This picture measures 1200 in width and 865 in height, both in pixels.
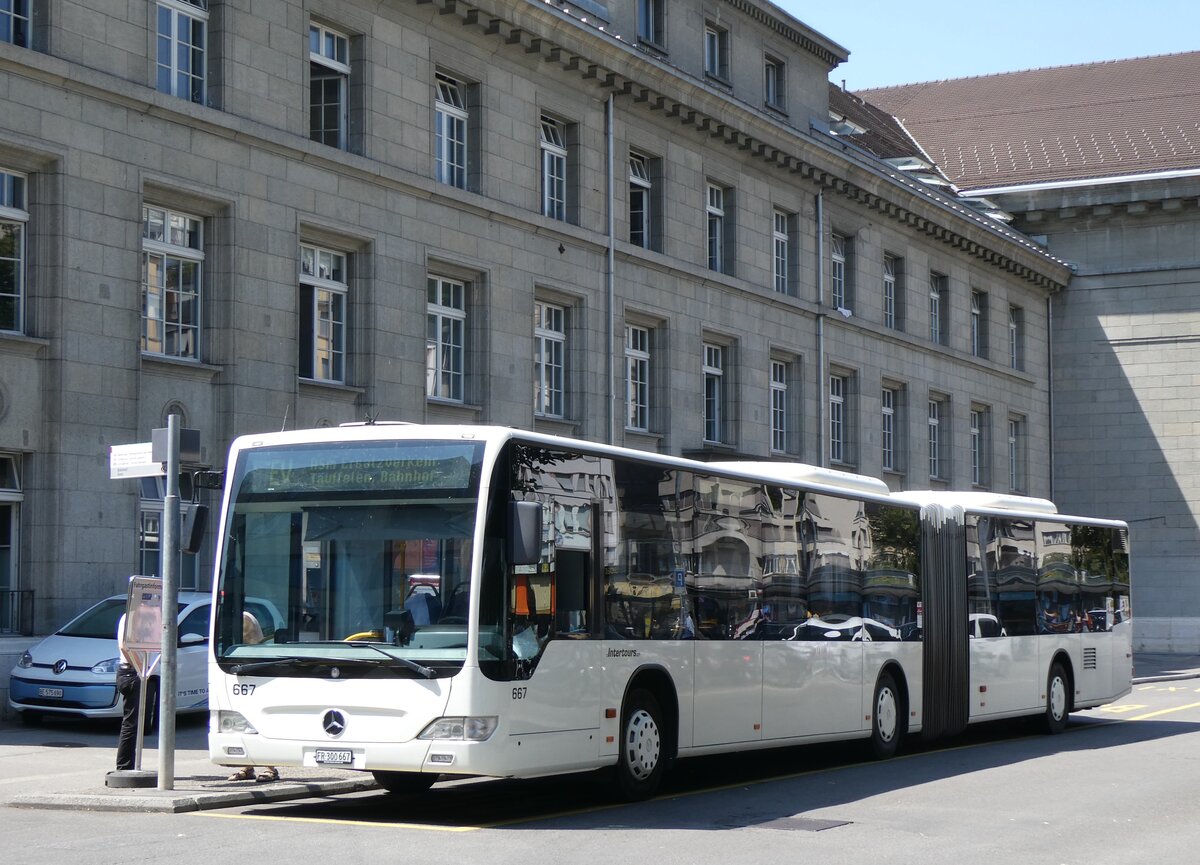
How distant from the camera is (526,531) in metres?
12.0

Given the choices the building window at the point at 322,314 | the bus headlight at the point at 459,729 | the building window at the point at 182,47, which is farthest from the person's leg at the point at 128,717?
the building window at the point at 322,314

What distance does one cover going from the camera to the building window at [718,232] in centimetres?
3519

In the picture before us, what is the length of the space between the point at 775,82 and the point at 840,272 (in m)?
4.74

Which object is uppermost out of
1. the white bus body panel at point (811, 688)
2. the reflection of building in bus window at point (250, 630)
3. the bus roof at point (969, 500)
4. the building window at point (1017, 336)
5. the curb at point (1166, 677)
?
the building window at point (1017, 336)

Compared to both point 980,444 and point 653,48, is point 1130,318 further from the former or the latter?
point 653,48

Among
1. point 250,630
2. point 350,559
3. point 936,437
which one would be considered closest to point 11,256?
point 250,630

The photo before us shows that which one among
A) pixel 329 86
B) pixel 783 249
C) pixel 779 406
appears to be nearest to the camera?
pixel 329 86

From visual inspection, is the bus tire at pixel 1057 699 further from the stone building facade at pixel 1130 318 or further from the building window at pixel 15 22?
the stone building facade at pixel 1130 318

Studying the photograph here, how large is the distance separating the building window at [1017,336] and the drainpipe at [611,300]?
2240 cm

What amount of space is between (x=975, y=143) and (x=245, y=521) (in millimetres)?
45907

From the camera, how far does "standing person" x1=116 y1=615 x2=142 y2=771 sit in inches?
550

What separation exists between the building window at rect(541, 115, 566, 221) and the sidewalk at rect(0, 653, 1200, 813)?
12858 mm

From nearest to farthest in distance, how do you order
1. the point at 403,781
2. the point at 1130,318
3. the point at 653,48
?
the point at 403,781 < the point at 653,48 < the point at 1130,318

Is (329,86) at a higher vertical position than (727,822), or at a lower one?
→ higher
